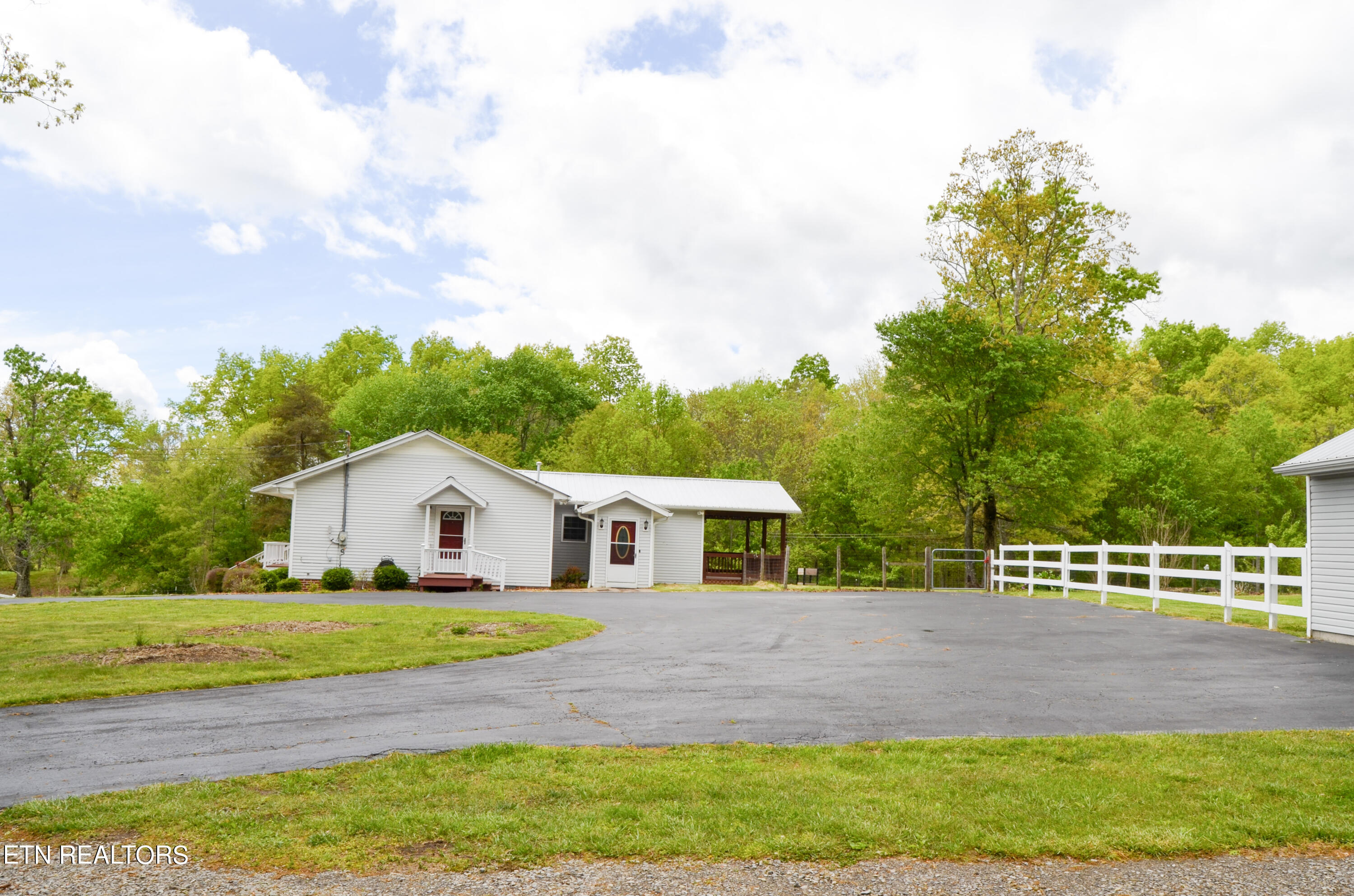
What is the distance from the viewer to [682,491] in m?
32.6

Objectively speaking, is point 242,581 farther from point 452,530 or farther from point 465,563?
point 465,563

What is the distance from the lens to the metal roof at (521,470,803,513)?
3095 cm

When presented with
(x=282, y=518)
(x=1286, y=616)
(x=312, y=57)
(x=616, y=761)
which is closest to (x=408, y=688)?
(x=616, y=761)

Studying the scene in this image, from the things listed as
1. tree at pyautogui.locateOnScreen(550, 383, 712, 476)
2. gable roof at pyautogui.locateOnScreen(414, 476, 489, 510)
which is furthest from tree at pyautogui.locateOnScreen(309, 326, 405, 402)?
gable roof at pyautogui.locateOnScreen(414, 476, 489, 510)

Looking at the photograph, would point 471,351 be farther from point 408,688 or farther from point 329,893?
point 329,893

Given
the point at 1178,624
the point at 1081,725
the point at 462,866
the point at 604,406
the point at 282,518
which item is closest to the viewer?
the point at 462,866

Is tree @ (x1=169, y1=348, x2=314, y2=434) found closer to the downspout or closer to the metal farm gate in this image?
the downspout

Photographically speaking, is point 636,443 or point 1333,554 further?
point 636,443

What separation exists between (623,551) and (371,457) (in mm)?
8314

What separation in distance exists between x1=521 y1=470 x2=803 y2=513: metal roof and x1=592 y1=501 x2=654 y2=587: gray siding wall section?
5.40 ft

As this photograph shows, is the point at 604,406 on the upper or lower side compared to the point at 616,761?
upper

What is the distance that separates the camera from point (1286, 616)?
15992 millimetres

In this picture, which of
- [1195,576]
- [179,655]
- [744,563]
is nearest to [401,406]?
[744,563]

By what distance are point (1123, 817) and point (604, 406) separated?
45409mm
